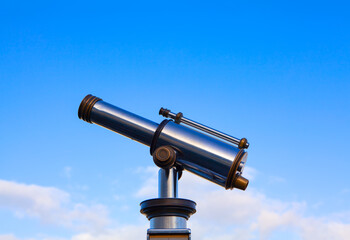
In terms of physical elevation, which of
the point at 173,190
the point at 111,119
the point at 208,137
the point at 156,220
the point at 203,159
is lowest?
the point at 156,220

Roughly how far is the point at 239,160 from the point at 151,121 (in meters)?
1.23

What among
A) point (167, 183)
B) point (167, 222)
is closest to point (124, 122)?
point (167, 183)

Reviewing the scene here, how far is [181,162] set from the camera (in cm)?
489

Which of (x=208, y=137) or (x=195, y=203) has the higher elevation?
(x=208, y=137)

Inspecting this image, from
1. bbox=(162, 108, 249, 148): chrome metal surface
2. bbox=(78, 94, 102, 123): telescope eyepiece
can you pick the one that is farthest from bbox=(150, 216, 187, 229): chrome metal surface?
bbox=(78, 94, 102, 123): telescope eyepiece

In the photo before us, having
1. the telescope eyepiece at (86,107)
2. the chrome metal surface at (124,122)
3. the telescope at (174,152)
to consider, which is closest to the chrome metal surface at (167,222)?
the telescope at (174,152)

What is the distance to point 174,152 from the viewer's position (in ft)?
15.6

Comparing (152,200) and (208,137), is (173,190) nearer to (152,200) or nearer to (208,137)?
(152,200)

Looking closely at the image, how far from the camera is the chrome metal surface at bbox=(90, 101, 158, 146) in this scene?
16.9 feet

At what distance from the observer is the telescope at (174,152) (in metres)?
4.44

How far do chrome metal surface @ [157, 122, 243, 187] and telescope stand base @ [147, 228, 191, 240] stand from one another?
887 mm

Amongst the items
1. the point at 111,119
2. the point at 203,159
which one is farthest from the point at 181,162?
the point at 111,119

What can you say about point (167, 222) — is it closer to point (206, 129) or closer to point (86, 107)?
point (206, 129)

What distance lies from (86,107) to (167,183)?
59.5 inches
